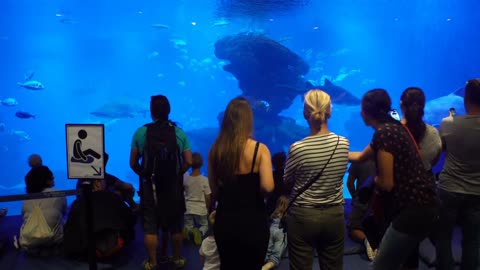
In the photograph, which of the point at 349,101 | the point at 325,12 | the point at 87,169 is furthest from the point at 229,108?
the point at 325,12

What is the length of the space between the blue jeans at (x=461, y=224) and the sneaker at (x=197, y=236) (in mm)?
2711

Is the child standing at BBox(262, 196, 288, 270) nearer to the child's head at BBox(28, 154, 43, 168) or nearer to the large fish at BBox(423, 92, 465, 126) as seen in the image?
the child's head at BBox(28, 154, 43, 168)

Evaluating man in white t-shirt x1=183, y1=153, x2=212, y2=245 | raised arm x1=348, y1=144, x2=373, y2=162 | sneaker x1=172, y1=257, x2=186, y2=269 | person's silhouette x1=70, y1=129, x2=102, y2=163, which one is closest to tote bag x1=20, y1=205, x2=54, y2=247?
sneaker x1=172, y1=257, x2=186, y2=269

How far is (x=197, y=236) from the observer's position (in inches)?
A: 177

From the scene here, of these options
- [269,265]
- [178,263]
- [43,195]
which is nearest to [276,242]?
[269,265]

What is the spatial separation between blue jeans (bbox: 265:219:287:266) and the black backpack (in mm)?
1239

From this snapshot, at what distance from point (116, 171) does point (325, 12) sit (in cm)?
3368

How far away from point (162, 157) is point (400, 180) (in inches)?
81.7

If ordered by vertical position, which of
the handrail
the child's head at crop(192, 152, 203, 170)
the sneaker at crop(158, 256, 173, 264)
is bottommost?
the sneaker at crop(158, 256, 173, 264)

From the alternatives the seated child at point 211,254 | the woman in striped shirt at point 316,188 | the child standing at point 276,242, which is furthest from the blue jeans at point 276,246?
the woman in striped shirt at point 316,188

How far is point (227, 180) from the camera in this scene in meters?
2.07

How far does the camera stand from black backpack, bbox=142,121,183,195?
3.27m

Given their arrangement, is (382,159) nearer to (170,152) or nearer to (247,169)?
(247,169)

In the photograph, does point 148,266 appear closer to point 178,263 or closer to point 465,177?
point 178,263
